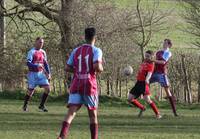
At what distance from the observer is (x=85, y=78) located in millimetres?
11938

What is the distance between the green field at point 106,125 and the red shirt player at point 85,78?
153 centimetres

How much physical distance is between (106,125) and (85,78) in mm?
4104

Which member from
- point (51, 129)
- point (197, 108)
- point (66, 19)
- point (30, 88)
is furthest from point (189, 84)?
point (51, 129)

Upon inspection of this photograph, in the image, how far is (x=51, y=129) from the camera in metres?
14.9

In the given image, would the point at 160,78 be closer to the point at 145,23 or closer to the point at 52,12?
the point at 52,12

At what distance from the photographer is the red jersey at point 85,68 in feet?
38.9

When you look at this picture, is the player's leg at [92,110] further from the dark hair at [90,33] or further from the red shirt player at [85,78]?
the dark hair at [90,33]

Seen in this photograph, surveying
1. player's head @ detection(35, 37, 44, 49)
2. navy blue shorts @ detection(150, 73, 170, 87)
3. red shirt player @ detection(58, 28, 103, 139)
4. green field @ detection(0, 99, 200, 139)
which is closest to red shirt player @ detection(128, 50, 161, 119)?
green field @ detection(0, 99, 200, 139)

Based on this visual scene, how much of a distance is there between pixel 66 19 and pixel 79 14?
0.53m

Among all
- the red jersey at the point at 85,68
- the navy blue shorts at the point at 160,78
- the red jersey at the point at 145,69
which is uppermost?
the red jersey at the point at 85,68

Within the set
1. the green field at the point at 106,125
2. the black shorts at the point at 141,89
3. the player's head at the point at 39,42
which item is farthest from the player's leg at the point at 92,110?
the player's head at the point at 39,42

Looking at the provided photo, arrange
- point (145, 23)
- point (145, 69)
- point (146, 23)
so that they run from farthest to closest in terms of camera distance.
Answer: point (146, 23) → point (145, 23) → point (145, 69)

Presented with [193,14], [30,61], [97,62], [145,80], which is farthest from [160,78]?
[193,14]

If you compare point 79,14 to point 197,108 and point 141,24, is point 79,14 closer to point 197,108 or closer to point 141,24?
point 141,24
